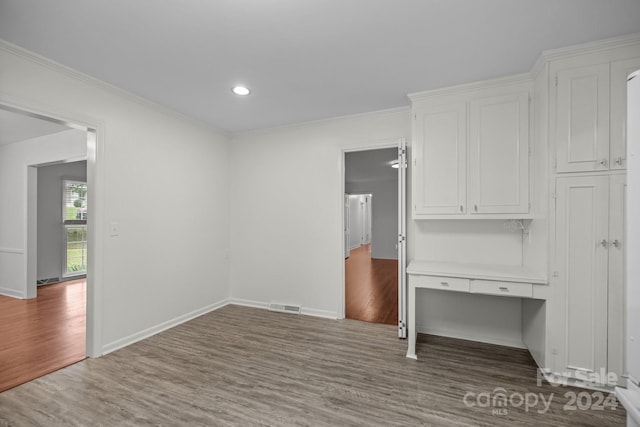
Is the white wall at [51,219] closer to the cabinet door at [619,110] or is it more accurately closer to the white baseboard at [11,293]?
the white baseboard at [11,293]

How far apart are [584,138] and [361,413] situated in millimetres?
2579

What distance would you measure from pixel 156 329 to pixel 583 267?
408 centimetres

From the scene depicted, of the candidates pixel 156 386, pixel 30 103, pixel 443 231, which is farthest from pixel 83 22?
pixel 443 231

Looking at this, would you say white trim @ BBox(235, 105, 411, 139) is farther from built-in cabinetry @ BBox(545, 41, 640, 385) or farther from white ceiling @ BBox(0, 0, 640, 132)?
built-in cabinetry @ BBox(545, 41, 640, 385)

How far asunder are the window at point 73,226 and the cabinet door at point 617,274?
8.31 meters

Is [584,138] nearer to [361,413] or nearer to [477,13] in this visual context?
[477,13]

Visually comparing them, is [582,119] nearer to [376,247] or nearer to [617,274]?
[617,274]

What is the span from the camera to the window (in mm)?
5965

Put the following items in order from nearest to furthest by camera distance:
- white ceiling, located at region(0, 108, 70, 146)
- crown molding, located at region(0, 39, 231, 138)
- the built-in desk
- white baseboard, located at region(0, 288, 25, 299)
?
crown molding, located at region(0, 39, 231, 138) < the built-in desk < white ceiling, located at region(0, 108, 70, 146) < white baseboard, located at region(0, 288, 25, 299)

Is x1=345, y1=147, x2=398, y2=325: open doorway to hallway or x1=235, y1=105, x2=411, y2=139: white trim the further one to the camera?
x1=345, y1=147, x2=398, y2=325: open doorway to hallway

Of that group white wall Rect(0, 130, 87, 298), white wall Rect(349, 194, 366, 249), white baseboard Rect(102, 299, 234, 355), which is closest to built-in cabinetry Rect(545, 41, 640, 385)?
white baseboard Rect(102, 299, 234, 355)

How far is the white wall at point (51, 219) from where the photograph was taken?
5.54m

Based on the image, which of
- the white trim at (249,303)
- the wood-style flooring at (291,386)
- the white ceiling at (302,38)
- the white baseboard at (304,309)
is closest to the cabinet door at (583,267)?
the wood-style flooring at (291,386)

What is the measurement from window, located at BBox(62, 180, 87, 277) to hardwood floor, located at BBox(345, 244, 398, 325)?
228 inches
